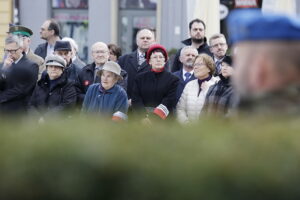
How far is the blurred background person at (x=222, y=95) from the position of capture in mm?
8211

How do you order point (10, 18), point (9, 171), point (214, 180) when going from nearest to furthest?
point (214, 180) → point (9, 171) → point (10, 18)

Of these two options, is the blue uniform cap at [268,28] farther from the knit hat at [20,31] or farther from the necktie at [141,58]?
the knit hat at [20,31]

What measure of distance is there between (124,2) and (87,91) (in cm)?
992

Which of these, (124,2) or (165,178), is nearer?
(165,178)

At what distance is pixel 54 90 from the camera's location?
10.5 meters

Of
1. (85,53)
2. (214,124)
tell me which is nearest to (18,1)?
(85,53)

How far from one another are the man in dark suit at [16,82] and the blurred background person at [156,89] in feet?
4.57

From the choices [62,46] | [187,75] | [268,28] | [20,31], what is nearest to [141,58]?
[187,75]

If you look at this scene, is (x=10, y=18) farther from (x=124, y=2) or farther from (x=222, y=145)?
(x=222, y=145)

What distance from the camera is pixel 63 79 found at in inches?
416

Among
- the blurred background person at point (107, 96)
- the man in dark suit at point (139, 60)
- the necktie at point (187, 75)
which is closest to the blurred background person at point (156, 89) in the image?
the blurred background person at point (107, 96)

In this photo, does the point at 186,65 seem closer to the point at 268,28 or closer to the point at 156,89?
the point at 156,89

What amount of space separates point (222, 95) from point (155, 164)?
5.72 meters

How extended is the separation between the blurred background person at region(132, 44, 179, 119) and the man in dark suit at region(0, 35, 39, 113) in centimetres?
139
